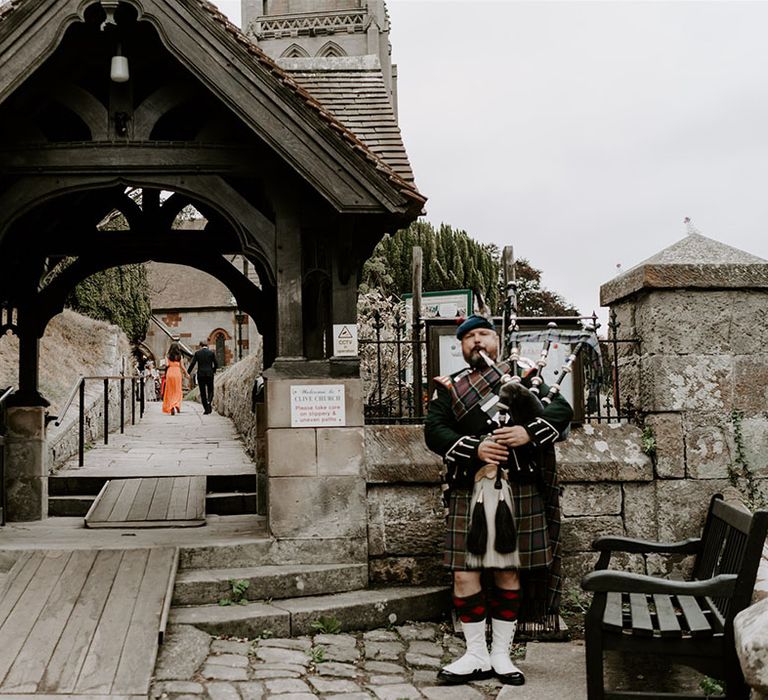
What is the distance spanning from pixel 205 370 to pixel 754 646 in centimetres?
1880

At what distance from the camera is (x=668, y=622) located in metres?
4.25

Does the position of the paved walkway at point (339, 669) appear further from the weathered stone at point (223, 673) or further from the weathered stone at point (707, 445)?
the weathered stone at point (707, 445)

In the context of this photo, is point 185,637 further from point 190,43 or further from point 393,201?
point 190,43

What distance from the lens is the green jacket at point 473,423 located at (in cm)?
485

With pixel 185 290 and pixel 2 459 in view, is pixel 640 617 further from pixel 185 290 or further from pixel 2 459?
pixel 185 290

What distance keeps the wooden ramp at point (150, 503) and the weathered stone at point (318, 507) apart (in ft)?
5.74

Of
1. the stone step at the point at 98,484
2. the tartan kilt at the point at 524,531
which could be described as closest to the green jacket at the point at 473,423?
the tartan kilt at the point at 524,531

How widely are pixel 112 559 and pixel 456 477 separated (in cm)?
253

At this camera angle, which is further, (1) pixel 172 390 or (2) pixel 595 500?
(1) pixel 172 390

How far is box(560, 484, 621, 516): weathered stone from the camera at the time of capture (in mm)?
6828

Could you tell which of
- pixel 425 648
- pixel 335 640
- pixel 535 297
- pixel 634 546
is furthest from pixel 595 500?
pixel 535 297

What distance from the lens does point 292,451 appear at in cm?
636

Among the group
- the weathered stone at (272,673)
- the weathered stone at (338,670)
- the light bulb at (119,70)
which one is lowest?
the weathered stone at (338,670)

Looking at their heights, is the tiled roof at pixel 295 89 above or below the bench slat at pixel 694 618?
above
